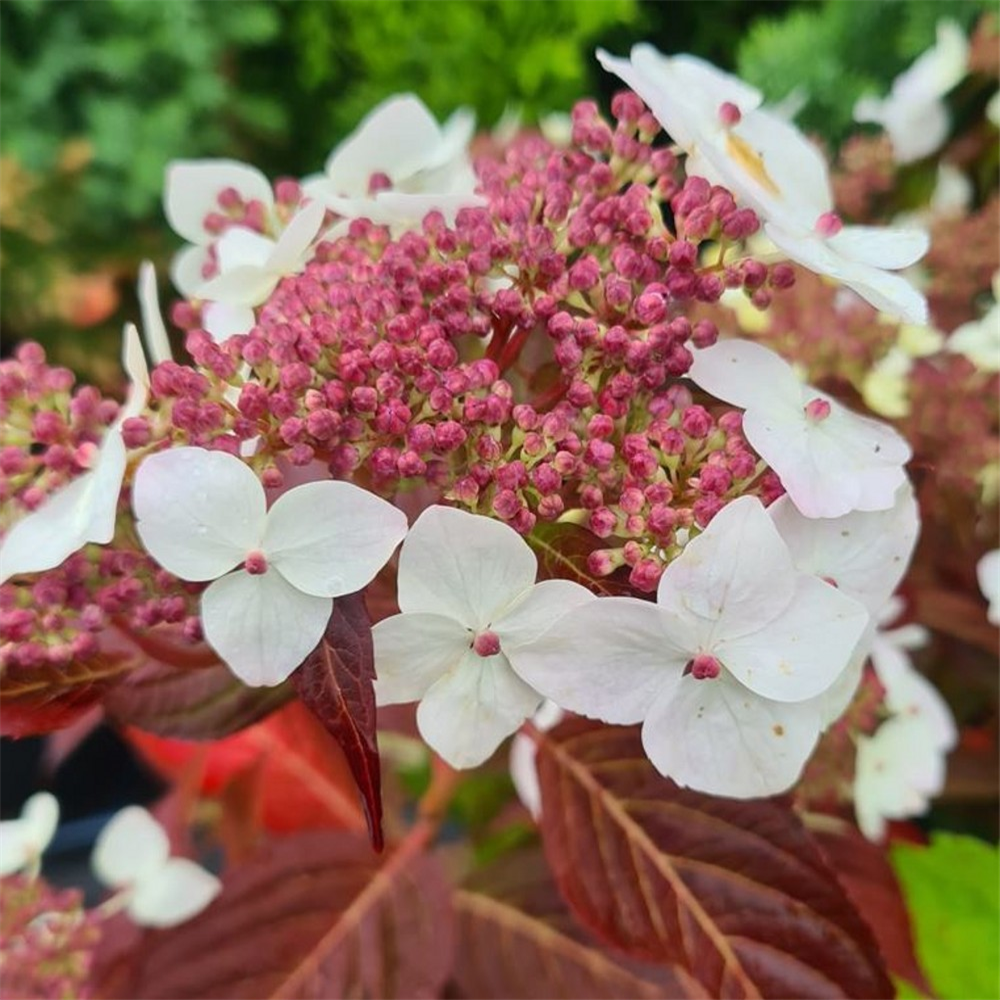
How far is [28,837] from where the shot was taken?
0.53 m

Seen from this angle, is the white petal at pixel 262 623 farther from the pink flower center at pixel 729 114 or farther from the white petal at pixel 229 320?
the pink flower center at pixel 729 114

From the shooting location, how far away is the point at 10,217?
126 cm

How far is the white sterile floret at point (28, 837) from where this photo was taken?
0.52 m

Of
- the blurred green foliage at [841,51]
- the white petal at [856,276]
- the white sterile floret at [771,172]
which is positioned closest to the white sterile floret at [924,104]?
the blurred green foliage at [841,51]

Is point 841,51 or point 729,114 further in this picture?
point 841,51

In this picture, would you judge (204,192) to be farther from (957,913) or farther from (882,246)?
(957,913)

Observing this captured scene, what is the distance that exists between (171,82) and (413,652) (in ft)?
3.80

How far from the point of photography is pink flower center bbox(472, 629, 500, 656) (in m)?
0.36

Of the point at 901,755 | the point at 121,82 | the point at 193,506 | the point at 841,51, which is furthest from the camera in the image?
the point at 121,82

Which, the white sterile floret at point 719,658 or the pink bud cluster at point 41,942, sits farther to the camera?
the pink bud cluster at point 41,942

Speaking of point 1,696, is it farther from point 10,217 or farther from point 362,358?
point 10,217

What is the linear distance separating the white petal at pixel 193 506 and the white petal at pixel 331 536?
1 centimetres

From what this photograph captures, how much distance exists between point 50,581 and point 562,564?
0.18 metres

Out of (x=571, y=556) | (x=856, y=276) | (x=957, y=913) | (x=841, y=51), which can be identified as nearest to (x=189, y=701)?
(x=571, y=556)
